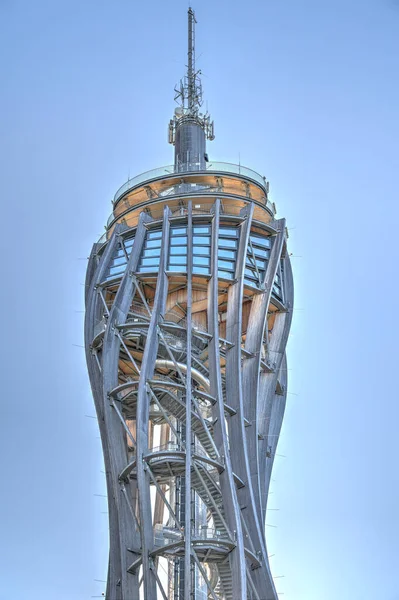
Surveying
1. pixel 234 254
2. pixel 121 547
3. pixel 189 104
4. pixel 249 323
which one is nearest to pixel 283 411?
pixel 249 323

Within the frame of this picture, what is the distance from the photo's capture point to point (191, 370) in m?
46.9

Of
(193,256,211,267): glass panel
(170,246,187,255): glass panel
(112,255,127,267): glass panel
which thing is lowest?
(193,256,211,267): glass panel

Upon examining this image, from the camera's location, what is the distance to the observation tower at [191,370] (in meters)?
42.1

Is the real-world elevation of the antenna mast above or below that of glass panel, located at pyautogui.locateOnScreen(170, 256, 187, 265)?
above

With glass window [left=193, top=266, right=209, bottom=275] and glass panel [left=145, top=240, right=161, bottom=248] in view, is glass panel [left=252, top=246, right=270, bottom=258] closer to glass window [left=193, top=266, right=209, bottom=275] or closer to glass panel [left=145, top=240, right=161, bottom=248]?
glass window [left=193, top=266, right=209, bottom=275]

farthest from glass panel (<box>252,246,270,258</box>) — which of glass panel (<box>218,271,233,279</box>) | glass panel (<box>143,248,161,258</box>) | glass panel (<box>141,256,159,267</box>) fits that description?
glass panel (<box>141,256,159,267</box>)

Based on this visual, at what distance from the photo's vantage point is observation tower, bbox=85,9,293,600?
42094 mm

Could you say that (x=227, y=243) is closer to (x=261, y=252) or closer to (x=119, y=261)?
(x=261, y=252)

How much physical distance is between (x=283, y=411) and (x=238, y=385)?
631cm

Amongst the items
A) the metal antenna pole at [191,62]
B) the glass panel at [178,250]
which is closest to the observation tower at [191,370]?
the glass panel at [178,250]

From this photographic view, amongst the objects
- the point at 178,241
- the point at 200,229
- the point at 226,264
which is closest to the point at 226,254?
the point at 226,264

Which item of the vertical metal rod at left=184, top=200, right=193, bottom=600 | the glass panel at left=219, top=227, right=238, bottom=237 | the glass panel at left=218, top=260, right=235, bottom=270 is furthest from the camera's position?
the glass panel at left=219, top=227, right=238, bottom=237

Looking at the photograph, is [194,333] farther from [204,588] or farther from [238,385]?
[204,588]

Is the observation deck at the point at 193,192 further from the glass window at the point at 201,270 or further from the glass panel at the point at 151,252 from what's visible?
the glass window at the point at 201,270
